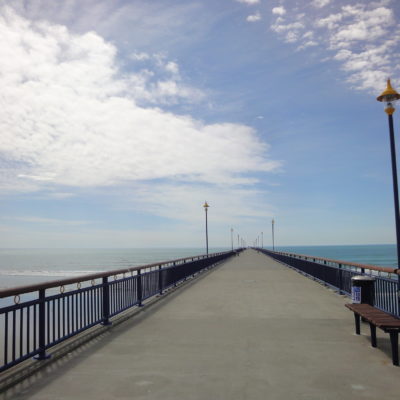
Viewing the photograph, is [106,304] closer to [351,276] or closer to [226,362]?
[226,362]

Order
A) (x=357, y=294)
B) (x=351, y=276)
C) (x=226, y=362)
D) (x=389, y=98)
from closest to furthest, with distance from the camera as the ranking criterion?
(x=226, y=362) → (x=357, y=294) → (x=389, y=98) → (x=351, y=276)

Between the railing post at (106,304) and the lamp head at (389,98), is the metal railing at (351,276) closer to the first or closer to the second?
the lamp head at (389,98)

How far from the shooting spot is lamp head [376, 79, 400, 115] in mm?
9266

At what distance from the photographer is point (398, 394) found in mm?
4484

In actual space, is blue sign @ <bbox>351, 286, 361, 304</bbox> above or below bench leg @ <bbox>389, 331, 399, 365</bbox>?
above

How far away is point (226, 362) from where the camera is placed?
5680 millimetres

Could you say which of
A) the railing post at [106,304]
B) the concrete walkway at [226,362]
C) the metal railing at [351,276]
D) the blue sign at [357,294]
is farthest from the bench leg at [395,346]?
the railing post at [106,304]

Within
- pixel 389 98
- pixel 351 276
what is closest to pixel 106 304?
pixel 351 276

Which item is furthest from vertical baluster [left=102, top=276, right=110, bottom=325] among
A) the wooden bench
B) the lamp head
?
the lamp head

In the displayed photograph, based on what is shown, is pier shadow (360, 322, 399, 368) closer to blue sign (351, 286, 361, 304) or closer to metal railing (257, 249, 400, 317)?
blue sign (351, 286, 361, 304)

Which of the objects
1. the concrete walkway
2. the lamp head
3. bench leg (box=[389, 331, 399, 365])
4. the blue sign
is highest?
the lamp head

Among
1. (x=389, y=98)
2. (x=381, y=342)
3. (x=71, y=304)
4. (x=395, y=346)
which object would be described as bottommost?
(x=381, y=342)

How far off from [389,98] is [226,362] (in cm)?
735

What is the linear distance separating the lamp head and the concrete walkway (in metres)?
5.02
